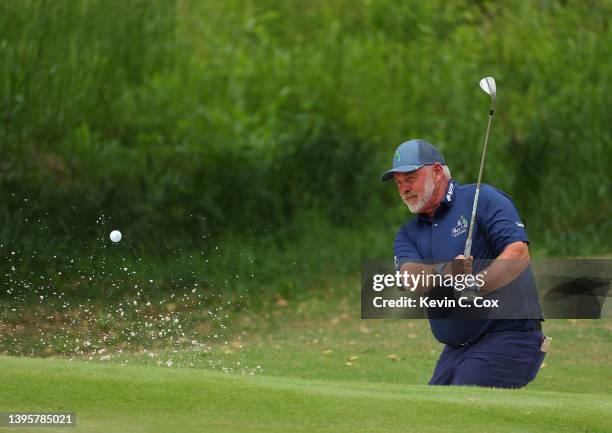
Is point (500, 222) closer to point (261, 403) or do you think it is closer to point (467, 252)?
point (467, 252)

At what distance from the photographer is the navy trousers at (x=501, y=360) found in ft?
23.5

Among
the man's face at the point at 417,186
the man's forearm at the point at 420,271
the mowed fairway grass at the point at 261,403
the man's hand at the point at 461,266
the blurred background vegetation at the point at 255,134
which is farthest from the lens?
the blurred background vegetation at the point at 255,134

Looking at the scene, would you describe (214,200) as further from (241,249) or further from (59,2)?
(59,2)

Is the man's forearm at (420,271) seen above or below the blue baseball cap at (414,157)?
below

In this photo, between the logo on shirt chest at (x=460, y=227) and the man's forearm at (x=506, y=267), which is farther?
the logo on shirt chest at (x=460, y=227)

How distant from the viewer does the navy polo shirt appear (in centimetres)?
704

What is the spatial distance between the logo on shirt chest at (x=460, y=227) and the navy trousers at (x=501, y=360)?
23.2 inches

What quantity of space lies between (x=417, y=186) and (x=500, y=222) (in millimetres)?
538

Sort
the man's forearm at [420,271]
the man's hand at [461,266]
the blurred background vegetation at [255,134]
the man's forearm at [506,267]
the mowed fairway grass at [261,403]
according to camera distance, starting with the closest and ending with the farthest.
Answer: the mowed fairway grass at [261,403] < the man's forearm at [506,267] < the man's hand at [461,266] < the man's forearm at [420,271] < the blurred background vegetation at [255,134]

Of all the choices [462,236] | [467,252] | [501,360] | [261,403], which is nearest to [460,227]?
[462,236]

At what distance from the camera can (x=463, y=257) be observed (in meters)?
7.01

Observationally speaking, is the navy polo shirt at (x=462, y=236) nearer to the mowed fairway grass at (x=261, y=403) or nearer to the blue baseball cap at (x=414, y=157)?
the blue baseball cap at (x=414, y=157)

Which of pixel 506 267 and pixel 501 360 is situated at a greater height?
pixel 506 267

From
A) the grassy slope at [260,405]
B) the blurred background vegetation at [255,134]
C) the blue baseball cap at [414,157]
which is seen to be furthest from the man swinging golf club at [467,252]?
the blurred background vegetation at [255,134]
